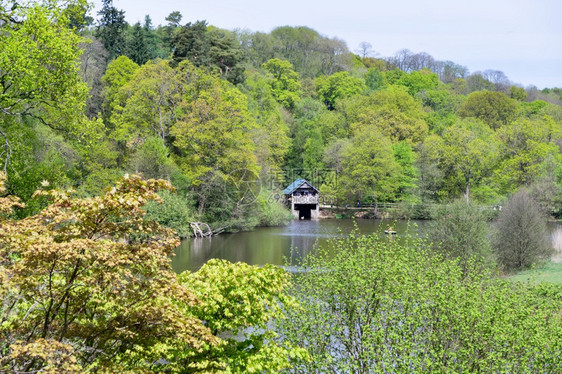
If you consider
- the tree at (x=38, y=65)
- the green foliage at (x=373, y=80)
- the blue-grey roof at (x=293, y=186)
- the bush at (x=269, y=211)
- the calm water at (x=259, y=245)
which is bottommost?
the calm water at (x=259, y=245)

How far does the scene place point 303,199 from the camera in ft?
189

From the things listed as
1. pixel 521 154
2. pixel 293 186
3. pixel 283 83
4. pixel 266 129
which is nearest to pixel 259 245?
pixel 293 186

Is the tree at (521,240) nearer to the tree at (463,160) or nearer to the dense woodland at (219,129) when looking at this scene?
the dense woodland at (219,129)

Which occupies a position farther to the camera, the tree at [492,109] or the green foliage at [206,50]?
the tree at [492,109]

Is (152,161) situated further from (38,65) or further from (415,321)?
(415,321)

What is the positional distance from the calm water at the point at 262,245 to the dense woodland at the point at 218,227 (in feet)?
6.93

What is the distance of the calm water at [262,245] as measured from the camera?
2873 cm

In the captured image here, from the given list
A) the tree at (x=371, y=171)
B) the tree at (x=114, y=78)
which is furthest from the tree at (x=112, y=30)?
the tree at (x=371, y=171)

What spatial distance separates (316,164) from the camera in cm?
6488

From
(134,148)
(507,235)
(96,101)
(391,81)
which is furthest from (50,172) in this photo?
(391,81)

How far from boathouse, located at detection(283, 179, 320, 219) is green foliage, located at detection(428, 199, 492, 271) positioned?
34.7 metres

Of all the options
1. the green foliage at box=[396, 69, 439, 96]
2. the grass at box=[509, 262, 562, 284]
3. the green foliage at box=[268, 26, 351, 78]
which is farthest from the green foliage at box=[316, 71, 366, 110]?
the grass at box=[509, 262, 562, 284]

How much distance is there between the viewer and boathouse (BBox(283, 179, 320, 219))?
5766 cm

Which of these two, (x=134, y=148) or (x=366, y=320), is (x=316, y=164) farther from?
(x=366, y=320)
